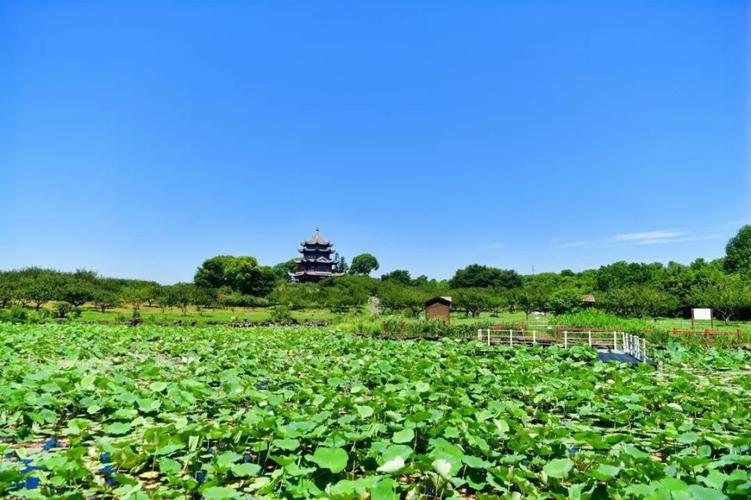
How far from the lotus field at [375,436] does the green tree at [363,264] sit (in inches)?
3172

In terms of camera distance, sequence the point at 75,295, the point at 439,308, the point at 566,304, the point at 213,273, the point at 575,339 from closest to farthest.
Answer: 1. the point at 575,339
2. the point at 439,308
3. the point at 75,295
4. the point at 566,304
5. the point at 213,273

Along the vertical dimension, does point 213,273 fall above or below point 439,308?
above

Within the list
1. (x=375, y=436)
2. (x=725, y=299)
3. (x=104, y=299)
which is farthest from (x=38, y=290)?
(x=725, y=299)

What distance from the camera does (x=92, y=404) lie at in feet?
16.2

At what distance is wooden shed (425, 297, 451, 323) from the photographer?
22961 millimetres

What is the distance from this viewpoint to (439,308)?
23250mm

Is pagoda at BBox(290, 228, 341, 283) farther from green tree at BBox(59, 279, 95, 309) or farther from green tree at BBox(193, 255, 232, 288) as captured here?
green tree at BBox(59, 279, 95, 309)

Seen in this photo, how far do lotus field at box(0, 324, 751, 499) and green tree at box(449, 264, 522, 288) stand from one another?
52696mm

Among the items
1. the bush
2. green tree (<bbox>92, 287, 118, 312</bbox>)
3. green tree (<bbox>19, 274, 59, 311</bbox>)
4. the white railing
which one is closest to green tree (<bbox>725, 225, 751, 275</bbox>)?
the white railing

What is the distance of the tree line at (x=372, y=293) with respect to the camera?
2989cm

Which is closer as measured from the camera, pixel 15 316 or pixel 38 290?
pixel 15 316

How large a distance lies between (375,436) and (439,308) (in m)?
19.7

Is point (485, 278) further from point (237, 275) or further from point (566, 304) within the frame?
point (237, 275)

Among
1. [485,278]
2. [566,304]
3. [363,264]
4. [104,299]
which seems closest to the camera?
[104,299]
